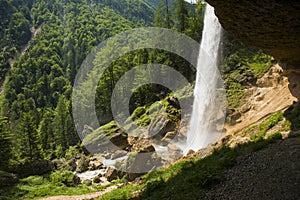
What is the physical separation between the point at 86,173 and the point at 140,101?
20.3 meters

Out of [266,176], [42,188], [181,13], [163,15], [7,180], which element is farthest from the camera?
[163,15]

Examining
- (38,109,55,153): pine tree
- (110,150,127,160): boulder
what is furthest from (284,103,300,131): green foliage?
(38,109,55,153): pine tree

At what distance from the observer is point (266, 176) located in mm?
7867

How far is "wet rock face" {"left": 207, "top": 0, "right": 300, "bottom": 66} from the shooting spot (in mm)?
8078

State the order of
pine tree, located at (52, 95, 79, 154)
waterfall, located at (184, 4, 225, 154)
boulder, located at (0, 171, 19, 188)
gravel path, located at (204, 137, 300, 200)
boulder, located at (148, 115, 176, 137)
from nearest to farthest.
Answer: gravel path, located at (204, 137, 300, 200), boulder, located at (0, 171, 19, 188), waterfall, located at (184, 4, 225, 154), boulder, located at (148, 115, 176, 137), pine tree, located at (52, 95, 79, 154)

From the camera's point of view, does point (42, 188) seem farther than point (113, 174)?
No

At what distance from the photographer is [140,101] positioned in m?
47.3

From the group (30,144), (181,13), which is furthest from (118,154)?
(181,13)

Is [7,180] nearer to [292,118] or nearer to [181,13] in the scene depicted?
[292,118]

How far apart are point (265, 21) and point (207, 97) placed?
1893 centimetres

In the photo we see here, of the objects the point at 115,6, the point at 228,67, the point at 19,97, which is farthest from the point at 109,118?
the point at 115,6

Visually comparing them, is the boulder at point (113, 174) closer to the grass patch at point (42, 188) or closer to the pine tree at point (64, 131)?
the grass patch at point (42, 188)

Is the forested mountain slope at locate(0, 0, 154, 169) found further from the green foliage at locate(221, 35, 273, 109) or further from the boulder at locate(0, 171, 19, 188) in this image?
the green foliage at locate(221, 35, 273, 109)

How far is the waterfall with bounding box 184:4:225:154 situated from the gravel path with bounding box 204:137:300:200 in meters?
12.4
